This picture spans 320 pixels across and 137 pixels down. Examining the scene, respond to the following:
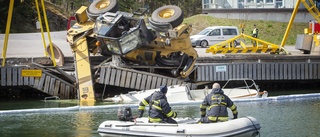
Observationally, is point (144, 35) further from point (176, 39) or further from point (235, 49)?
point (235, 49)

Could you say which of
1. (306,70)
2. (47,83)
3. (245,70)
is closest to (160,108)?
(47,83)

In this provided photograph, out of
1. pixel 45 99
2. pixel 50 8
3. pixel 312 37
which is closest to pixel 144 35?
pixel 45 99

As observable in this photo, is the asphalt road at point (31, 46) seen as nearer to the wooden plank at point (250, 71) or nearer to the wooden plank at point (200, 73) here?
the wooden plank at point (250, 71)

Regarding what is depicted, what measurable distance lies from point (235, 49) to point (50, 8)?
20.0 meters

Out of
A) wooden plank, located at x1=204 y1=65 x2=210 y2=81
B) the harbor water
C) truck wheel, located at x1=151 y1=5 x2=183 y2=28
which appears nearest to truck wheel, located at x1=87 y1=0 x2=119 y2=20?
truck wheel, located at x1=151 y1=5 x2=183 y2=28

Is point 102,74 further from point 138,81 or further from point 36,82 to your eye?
point 36,82

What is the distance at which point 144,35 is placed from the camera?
98.0ft

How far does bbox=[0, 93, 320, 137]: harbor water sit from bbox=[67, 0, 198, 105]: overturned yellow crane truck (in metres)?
2.19

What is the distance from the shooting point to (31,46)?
40.9 meters

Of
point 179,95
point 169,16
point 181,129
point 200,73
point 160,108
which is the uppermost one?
point 169,16

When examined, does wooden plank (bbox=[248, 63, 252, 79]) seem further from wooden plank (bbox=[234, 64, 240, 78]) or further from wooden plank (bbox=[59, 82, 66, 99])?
wooden plank (bbox=[59, 82, 66, 99])

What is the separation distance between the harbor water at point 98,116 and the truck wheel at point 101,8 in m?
3.82

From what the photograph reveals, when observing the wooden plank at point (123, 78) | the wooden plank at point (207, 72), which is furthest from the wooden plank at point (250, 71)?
the wooden plank at point (123, 78)

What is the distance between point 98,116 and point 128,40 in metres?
5.29
